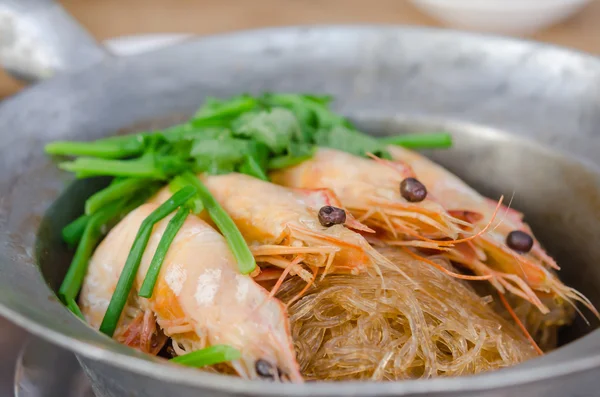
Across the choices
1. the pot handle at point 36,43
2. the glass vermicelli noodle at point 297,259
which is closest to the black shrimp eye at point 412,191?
the glass vermicelli noodle at point 297,259

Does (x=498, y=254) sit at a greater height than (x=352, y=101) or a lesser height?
lesser

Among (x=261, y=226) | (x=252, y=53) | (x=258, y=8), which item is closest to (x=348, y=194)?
(x=261, y=226)

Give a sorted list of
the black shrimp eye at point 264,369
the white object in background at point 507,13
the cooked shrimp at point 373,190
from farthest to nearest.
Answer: the white object in background at point 507,13
the cooked shrimp at point 373,190
the black shrimp eye at point 264,369

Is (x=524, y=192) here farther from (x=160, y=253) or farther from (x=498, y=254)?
(x=160, y=253)

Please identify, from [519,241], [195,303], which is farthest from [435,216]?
[195,303]

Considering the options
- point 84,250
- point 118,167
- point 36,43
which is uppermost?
point 36,43

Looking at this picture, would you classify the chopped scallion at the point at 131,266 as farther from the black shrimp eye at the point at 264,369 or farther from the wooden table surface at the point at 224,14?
the wooden table surface at the point at 224,14

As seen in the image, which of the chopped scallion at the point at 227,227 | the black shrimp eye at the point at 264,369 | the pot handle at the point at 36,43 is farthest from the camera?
the pot handle at the point at 36,43

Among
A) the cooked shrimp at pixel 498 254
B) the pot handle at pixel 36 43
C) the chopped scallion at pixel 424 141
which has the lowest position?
the cooked shrimp at pixel 498 254
